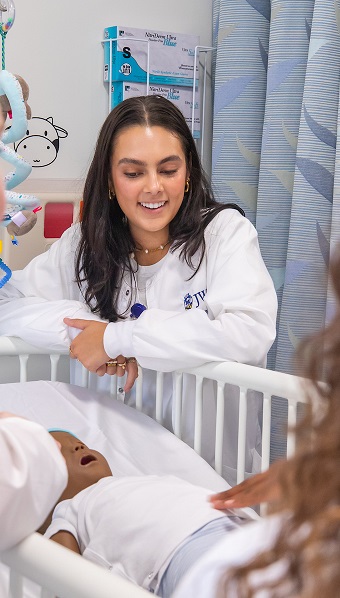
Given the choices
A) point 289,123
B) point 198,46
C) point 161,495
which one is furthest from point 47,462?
point 198,46

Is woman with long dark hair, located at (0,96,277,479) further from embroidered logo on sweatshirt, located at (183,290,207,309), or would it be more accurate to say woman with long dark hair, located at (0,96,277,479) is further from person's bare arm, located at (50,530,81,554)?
person's bare arm, located at (50,530,81,554)

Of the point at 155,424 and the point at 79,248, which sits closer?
the point at 155,424

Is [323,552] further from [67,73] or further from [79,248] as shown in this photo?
[67,73]

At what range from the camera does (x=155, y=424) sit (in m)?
1.59

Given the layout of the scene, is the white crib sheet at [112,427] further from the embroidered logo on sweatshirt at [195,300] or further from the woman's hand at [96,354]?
the embroidered logo on sweatshirt at [195,300]

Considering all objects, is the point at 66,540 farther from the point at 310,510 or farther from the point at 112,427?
the point at 310,510

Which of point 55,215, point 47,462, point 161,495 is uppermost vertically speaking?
point 55,215

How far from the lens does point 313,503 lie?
1.51 feet

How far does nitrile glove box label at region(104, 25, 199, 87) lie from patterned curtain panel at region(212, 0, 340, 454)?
0.29ft

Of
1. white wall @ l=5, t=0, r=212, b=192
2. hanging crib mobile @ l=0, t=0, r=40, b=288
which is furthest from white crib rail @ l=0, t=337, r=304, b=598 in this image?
white wall @ l=5, t=0, r=212, b=192

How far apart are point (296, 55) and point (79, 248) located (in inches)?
28.6

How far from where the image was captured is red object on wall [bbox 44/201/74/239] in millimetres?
2037

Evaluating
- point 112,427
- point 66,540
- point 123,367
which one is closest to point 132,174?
point 123,367

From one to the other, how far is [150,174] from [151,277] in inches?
8.4
